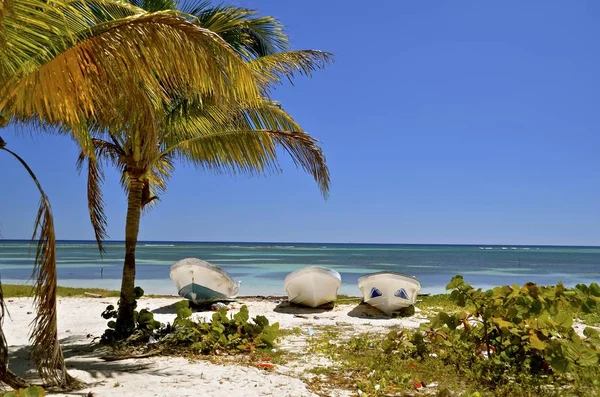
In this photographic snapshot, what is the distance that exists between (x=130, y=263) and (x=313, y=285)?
4346mm

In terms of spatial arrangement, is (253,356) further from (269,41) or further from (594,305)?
(269,41)

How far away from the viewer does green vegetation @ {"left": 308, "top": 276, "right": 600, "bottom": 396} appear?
4.16 m

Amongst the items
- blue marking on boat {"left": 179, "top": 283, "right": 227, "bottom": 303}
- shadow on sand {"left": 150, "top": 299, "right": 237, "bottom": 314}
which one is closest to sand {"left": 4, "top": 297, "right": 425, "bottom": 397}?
shadow on sand {"left": 150, "top": 299, "right": 237, "bottom": 314}

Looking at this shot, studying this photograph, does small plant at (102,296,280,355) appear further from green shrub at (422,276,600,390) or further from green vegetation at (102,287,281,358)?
green shrub at (422,276,600,390)

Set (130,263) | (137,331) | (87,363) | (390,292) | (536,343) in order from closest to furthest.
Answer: (536,343) < (87,363) < (137,331) < (130,263) < (390,292)

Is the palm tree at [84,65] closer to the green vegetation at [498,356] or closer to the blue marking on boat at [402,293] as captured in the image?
the green vegetation at [498,356]

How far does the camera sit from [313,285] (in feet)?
32.4

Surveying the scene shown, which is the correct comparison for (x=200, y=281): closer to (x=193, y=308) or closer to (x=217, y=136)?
(x=193, y=308)

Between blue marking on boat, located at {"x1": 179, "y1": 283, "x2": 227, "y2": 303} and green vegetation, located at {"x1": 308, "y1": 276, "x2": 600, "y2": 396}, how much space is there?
495cm

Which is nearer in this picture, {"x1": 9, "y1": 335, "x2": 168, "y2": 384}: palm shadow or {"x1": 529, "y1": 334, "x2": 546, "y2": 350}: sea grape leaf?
{"x1": 529, "y1": 334, "x2": 546, "y2": 350}: sea grape leaf

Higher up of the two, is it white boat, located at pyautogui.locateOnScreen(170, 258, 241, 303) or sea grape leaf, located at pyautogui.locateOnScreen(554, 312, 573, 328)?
sea grape leaf, located at pyautogui.locateOnScreen(554, 312, 573, 328)

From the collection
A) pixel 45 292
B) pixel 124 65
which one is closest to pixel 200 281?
pixel 45 292

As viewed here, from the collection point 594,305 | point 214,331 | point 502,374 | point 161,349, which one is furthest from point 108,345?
point 594,305

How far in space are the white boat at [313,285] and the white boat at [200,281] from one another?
1407 millimetres
